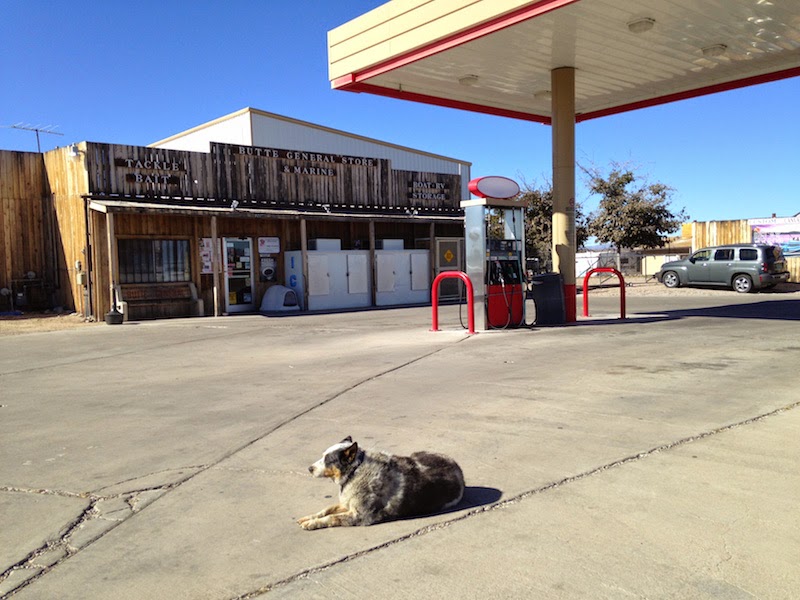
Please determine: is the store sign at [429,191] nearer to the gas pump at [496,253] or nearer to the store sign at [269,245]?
the store sign at [269,245]

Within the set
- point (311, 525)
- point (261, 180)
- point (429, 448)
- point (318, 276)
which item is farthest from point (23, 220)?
point (311, 525)

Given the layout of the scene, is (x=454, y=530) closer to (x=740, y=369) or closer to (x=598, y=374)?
(x=598, y=374)

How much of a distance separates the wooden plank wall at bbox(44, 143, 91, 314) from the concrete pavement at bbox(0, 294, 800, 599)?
29.4 feet

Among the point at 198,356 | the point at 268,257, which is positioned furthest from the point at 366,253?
the point at 198,356

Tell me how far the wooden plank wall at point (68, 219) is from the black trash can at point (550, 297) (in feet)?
38.9

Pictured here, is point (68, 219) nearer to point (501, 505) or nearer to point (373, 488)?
point (373, 488)

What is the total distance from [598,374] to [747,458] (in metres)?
3.20

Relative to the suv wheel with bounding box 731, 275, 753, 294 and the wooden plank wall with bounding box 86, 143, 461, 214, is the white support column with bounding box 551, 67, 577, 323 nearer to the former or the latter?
the wooden plank wall with bounding box 86, 143, 461, 214

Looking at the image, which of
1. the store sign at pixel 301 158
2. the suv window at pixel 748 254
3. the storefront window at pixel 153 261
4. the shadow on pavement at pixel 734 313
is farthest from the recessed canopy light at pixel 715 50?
the storefront window at pixel 153 261

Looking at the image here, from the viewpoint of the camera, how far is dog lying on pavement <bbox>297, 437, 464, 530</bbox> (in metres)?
3.85

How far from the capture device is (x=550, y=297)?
13.5m

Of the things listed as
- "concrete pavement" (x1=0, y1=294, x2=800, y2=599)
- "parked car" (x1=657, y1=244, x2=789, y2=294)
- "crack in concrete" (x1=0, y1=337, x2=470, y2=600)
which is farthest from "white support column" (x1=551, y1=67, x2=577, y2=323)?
"parked car" (x1=657, y1=244, x2=789, y2=294)

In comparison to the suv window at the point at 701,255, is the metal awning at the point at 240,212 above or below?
above

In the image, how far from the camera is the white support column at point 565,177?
13.7 meters
